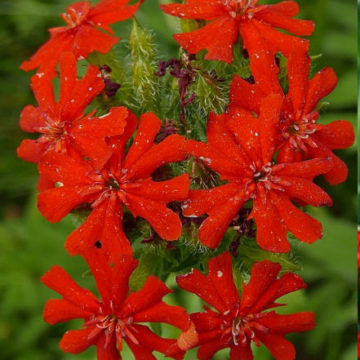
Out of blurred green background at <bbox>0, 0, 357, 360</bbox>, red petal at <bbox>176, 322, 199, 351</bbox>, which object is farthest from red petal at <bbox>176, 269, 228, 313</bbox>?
blurred green background at <bbox>0, 0, 357, 360</bbox>

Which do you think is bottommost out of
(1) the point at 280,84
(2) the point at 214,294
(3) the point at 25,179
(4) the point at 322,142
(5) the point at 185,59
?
(3) the point at 25,179

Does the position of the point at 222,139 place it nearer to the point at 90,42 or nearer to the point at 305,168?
the point at 305,168

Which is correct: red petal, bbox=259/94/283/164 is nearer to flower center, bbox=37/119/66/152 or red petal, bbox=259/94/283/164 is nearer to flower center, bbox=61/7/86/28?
flower center, bbox=37/119/66/152

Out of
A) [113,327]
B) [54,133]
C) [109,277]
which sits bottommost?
[113,327]

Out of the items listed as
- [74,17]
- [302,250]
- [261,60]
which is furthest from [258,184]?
[302,250]

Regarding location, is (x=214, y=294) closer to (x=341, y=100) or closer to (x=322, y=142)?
(x=322, y=142)

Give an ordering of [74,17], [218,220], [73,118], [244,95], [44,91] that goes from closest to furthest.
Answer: [218,220] → [244,95] → [73,118] → [44,91] → [74,17]

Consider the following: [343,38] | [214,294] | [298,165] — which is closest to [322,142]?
[298,165]
